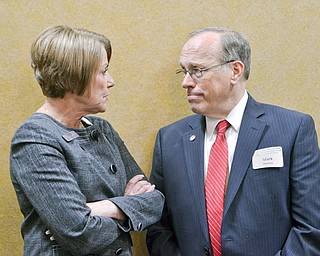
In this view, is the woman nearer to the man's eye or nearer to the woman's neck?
the woman's neck

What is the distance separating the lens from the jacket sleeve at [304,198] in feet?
7.74

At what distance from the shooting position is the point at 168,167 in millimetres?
2584

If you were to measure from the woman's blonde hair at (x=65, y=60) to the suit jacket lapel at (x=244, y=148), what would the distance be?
0.71 metres

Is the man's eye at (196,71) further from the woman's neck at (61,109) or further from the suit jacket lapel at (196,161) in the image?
the woman's neck at (61,109)

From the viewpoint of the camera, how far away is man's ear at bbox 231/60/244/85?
8.15ft

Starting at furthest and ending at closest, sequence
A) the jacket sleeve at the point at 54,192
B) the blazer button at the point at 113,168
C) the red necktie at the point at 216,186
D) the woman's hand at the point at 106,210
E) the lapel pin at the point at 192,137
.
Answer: the lapel pin at the point at 192,137 < the red necktie at the point at 216,186 < the blazer button at the point at 113,168 < the woman's hand at the point at 106,210 < the jacket sleeve at the point at 54,192

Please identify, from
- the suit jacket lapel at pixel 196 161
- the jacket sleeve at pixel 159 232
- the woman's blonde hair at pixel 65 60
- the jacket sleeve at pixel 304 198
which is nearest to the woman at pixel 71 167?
the woman's blonde hair at pixel 65 60

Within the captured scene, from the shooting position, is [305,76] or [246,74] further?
[305,76]

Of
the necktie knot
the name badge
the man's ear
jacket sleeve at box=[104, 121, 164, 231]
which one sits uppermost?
the man's ear

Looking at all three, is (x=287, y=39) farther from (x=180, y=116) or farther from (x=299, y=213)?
(x=299, y=213)

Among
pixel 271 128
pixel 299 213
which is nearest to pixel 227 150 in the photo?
pixel 271 128

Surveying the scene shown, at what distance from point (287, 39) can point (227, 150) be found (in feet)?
2.46

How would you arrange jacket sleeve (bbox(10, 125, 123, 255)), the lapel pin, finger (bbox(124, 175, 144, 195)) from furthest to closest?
the lapel pin
finger (bbox(124, 175, 144, 195))
jacket sleeve (bbox(10, 125, 123, 255))

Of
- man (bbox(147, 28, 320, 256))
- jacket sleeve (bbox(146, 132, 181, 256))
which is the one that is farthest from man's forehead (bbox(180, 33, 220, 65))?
jacket sleeve (bbox(146, 132, 181, 256))
